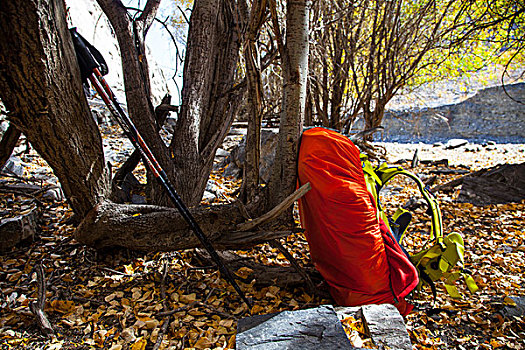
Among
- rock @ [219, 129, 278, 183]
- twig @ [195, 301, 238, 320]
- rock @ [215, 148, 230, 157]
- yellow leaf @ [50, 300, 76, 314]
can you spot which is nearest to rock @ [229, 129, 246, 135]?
rock @ [215, 148, 230, 157]

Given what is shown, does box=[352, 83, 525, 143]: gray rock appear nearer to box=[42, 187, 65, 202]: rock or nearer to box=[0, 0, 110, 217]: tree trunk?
box=[42, 187, 65, 202]: rock

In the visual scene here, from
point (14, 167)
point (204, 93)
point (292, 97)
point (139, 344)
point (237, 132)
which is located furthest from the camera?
point (237, 132)

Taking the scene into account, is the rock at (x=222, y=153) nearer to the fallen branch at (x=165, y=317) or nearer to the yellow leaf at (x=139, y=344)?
the fallen branch at (x=165, y=317)

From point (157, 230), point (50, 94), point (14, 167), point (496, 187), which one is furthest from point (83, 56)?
point (496, 187)

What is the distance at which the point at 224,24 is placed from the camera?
2814mm

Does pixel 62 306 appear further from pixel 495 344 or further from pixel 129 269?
pixel 495 344

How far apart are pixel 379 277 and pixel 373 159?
4.64 m

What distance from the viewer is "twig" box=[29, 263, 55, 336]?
1611mm

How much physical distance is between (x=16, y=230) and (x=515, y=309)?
355 cm

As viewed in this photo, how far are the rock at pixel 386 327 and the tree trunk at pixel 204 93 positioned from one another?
169 cm

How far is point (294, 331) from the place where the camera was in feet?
4.94

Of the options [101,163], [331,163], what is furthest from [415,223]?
[101,163]

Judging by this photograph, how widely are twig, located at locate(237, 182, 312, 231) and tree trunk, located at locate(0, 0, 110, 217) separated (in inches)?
42.5

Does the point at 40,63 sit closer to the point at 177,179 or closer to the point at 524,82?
the point at 177,179
